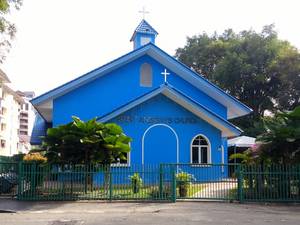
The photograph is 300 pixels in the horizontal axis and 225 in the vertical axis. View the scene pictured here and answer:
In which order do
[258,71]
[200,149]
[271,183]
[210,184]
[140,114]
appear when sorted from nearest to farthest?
[271,183] < [210,184] < [140,114] < [200,149] < [258,71]

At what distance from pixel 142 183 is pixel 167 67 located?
1090cm

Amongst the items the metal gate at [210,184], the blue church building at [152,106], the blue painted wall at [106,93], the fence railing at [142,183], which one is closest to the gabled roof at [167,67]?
the blue church building at [152,106]

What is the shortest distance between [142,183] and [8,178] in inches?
205

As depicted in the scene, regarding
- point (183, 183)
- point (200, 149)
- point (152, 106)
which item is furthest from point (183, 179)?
point (200, 149)

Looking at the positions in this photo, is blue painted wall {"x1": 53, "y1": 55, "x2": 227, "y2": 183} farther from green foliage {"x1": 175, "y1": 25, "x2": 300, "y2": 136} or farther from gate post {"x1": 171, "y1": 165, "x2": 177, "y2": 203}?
green foliage {"x1": 175, "y1": 25, "x2": 300, "y2": 136}

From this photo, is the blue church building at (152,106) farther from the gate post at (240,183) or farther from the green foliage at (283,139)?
the gate post at (240,183)

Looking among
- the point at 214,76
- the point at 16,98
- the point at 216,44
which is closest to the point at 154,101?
the point at 214,76

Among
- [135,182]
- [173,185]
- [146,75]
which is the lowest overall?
[173,185]

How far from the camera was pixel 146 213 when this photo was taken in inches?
590

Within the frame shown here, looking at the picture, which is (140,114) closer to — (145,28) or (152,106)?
(152,106)

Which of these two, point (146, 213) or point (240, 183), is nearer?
point (146, 213)

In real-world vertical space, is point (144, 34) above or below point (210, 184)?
above

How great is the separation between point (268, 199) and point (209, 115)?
24.5 feet

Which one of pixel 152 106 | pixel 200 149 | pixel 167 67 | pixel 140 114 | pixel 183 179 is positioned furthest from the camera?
pixel 167 67
